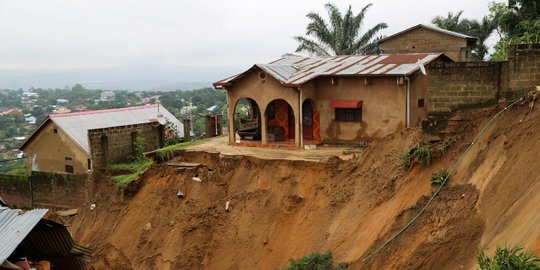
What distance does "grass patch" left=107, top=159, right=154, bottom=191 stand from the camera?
1967 cm

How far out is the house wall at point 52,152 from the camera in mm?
23125

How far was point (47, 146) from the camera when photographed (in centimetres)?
2394

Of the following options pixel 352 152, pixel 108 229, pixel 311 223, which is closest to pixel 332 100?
pixel 352 152

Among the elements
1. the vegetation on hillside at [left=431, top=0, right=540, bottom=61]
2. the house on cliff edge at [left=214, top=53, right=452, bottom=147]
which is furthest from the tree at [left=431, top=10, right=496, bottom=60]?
the house on cliff edge at [left=214, top=53, right=452, bottom=147]

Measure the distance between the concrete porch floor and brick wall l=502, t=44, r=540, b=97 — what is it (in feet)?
18.5

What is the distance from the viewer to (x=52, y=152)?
78.1 ft

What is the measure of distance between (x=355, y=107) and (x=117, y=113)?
13193 millimetres

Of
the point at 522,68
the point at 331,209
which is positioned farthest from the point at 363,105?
the point at 522,68

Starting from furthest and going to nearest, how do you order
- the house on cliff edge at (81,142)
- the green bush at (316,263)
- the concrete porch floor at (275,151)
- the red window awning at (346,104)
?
the house on cliff edge at (81,142) < the red window awning at (346,104) < the concrete porch floor at (275,151) < the green bush at (316,263)

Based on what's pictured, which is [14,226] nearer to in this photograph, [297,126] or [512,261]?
[512,261]

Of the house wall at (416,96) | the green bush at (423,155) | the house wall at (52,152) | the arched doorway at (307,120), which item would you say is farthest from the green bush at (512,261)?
the house wall at (52,152)

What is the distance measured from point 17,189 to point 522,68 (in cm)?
1960

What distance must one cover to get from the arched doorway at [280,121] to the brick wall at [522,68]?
31.6 feet

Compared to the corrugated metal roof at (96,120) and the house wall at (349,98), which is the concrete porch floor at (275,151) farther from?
the corrugated metal roof at (96,120)
